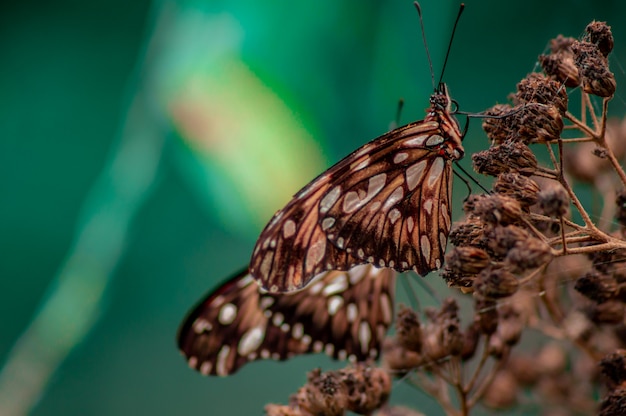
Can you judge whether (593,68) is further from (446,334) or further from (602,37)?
(446,334)

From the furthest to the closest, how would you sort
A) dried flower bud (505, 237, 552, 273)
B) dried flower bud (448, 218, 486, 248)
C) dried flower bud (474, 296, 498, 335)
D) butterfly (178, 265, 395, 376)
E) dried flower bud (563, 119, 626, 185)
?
butterfly (178, 265, 395, 376)
dried flower bud (563, 119, 626, 185)
dried flower bud (474, 296, 498, 335)
dried flower bud (448, 218, 486, 248)
dried flower bud (505, 237, 552, 273)

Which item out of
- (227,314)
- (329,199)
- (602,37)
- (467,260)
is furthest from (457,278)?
(227,314)

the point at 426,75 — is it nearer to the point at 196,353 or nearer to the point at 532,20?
the point at 532,20

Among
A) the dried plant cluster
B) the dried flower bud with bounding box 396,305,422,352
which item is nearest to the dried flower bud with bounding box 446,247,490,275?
the dried plant cluster

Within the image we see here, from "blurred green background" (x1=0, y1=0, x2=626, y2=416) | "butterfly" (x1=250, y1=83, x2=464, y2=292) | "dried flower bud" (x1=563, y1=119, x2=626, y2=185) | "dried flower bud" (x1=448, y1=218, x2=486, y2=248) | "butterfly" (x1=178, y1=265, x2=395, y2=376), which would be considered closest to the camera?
"dried flower bud" (x1=448, y1=218, x2=486, y2=248)

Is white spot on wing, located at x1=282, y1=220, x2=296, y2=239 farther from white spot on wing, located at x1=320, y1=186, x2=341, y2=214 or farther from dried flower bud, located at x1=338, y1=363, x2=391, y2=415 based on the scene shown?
dried flower bud, located at x1=338, y1=363, x2=391, y2=415

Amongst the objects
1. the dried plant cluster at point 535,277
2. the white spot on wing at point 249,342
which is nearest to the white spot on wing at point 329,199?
the dried plant cluster at point 535,277
